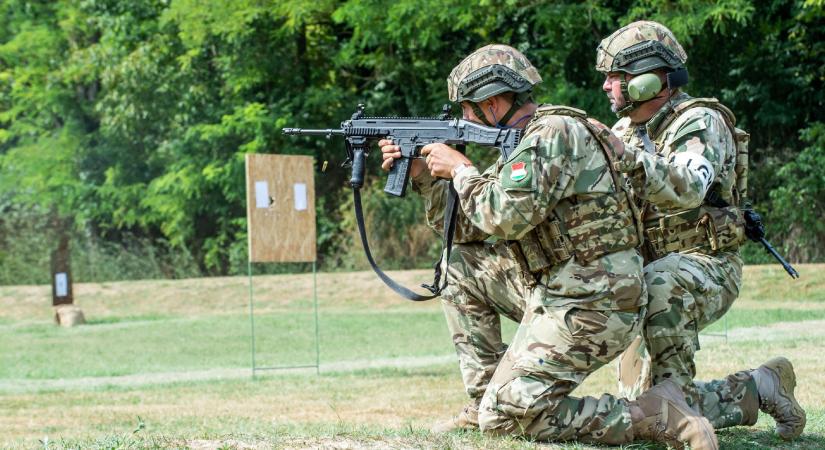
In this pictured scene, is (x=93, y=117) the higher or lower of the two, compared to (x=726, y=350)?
higher

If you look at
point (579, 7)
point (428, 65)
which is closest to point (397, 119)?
point (579, 7)

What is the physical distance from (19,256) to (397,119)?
22430 mm

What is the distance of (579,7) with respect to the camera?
2339 centimetres

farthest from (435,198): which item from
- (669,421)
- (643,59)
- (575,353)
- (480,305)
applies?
(669,421)

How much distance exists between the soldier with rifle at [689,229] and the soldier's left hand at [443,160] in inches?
35.2

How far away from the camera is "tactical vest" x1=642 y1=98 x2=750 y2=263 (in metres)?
6.13

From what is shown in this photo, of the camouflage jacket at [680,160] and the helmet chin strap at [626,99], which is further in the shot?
the helmet chin strap at [626,99]

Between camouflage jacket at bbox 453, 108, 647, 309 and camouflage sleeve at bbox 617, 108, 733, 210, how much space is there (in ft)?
0.48

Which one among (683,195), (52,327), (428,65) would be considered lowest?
(52,327)

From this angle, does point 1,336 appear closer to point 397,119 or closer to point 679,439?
point 397,119

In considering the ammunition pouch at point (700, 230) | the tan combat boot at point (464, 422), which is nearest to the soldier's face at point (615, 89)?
the ammunition pouch at point (700, 230)

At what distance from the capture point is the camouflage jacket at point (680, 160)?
551 cm

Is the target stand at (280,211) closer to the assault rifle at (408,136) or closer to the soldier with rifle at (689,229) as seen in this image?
the assault rifle at (408,136)

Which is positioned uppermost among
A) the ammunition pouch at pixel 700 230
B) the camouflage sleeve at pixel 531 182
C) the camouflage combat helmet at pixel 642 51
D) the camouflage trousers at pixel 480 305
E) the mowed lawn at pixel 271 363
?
the camouflage combat helmet at pixel 642 51
